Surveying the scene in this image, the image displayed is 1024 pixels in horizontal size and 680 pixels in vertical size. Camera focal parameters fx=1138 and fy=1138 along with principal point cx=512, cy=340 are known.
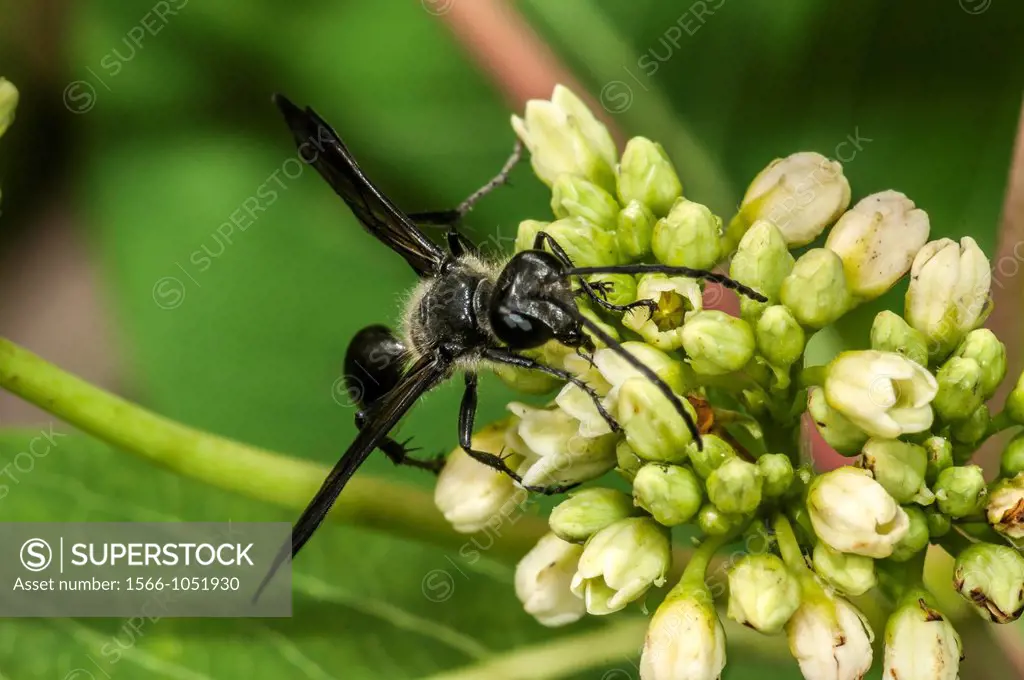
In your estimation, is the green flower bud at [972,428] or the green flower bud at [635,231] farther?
the green flower bud at [635,231]

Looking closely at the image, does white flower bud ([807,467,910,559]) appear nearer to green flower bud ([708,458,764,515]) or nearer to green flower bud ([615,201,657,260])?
green flower bud ([708,458,764,515])

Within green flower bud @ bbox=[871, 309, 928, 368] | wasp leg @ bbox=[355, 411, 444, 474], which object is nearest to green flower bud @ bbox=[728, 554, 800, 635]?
green flower bud @ bbox=[871, 309, 928, 368]

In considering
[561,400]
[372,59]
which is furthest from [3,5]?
[561,400]

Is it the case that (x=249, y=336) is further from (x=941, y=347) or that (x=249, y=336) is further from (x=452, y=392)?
(x=941, y=347)

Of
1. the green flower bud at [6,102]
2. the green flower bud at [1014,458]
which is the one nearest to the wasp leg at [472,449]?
the green flower bud at [1014,458]

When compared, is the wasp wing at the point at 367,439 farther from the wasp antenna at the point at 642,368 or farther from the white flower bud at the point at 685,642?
the white flower bud at the point at 685,642
